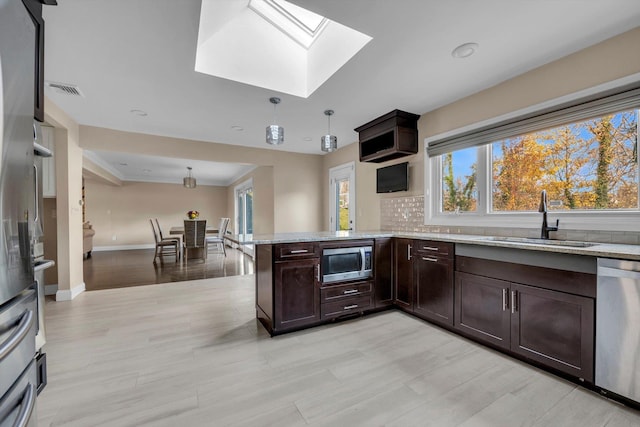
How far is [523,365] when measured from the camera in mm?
1881

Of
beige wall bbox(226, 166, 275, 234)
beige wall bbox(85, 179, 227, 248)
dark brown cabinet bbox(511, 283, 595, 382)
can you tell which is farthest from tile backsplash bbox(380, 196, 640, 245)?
beige wall bbox(85, 179, 227, 248)

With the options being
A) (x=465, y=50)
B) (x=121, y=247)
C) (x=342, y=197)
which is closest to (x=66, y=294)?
(x=342, y=197)

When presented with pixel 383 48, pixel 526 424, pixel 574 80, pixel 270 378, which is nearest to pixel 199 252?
pixel 270 378

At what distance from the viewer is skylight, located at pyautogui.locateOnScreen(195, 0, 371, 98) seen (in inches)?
89.1

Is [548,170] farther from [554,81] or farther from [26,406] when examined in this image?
[26,406]

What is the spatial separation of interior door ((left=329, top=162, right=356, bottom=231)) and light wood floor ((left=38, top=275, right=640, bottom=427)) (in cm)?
237

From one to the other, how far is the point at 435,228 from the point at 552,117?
150 cm

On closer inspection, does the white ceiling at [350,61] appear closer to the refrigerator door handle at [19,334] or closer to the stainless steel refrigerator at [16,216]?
the stainless steel refrigerator at [16,216]

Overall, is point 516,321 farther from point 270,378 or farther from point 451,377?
point 270,378

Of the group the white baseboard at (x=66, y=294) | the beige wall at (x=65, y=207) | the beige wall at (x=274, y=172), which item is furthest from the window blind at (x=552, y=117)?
the white baseboard at (x=66, y=294)

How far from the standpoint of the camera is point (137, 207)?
28.6 ft

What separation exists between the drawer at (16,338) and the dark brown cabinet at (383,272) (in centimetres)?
251

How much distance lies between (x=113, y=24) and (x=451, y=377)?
3.24m

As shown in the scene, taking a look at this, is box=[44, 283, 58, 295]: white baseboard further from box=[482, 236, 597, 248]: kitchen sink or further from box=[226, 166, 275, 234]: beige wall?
box=[482, 236, 597, 248]: kitchen sink
